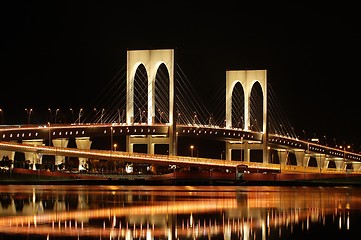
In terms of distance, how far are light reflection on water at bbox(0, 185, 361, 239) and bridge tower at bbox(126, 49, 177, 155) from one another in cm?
4303

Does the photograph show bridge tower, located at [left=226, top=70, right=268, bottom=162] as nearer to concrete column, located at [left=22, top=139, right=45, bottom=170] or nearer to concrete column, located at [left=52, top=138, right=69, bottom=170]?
concrete column, located at [left=52, top=138, right=69, bottom=170]

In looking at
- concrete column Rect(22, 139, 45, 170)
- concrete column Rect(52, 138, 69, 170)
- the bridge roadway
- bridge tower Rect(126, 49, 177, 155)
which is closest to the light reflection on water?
the bridge roadway

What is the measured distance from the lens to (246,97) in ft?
312

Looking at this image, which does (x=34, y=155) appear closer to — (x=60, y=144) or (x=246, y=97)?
(x=60, y=144)

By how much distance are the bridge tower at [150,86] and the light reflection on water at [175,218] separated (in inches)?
1694

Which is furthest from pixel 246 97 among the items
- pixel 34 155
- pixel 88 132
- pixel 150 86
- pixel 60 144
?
pixel 88 132

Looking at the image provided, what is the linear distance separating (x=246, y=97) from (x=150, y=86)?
58.2 feet

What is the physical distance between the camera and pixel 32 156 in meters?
82.1

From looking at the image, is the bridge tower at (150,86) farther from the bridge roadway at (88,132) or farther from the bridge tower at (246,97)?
the bridge tower at (246,97)

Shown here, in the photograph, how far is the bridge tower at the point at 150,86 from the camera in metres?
75.8

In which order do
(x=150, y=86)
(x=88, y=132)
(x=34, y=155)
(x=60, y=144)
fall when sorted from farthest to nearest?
(x=60, y=144), (x=34, y=155), (x=150, y=86), (x=88, y=132)

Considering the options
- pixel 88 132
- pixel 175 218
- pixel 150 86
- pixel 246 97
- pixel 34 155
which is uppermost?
pixel 150 86

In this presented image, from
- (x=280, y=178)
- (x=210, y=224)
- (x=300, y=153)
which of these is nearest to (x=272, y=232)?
(x=210, y=224)

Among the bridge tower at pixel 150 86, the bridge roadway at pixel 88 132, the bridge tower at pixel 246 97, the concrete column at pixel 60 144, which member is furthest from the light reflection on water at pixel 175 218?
the bridge tower at pixel 246 97
